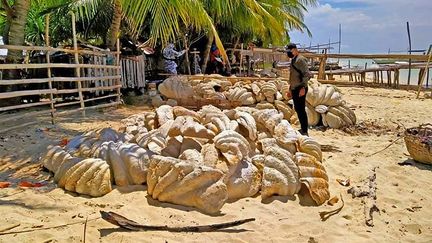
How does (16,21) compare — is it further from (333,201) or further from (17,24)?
(333,201)

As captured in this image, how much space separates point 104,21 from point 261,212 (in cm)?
1241

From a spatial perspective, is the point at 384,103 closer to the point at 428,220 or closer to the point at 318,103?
the point at 318,103

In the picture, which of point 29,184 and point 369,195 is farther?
point 369,195

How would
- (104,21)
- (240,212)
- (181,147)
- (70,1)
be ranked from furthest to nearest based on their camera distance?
(104,21), (70,1), (181,147), (240,212)

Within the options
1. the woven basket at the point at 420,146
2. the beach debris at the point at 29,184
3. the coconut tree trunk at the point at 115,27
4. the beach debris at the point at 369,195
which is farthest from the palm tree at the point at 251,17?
the beach debris at the point at 29,184

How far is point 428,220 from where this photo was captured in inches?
172

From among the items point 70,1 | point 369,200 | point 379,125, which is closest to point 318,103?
point 379,125

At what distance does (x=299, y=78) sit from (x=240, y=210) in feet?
11.4

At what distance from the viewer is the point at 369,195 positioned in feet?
15.9

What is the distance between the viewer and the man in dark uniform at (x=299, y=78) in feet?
23.1

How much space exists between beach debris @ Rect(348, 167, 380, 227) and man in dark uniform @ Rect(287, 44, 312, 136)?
2.10m

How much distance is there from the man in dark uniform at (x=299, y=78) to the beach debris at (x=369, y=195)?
82.8 inches

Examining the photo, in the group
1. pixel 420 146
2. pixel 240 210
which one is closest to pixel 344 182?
pixel 420 146

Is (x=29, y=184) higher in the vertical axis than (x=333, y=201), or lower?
higher
